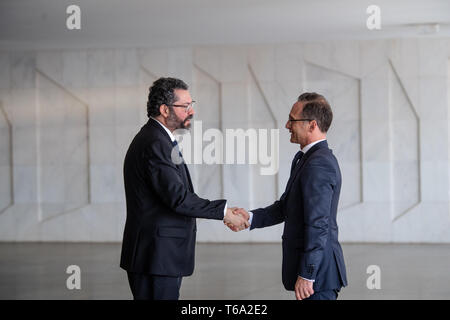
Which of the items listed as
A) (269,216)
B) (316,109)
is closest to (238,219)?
(269,216)

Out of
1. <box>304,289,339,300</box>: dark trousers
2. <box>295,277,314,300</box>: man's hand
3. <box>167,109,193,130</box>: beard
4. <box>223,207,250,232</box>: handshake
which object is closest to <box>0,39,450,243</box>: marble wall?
<box>223,207,250,232</box>: handshake

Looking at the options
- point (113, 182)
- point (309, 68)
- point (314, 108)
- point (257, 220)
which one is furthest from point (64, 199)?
point (314, 108)

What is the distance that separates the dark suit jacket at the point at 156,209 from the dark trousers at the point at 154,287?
0.18ft

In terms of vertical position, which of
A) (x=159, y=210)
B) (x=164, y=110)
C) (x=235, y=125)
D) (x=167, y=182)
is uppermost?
(x=235, y=125)

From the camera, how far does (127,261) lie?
3.95 m

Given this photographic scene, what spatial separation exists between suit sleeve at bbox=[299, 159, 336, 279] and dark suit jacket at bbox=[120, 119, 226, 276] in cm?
77

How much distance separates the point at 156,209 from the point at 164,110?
2.03 ft

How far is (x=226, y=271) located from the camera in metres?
8.99

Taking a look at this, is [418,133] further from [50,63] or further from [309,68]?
[50,63]

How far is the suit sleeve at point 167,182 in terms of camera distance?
3.84 metres

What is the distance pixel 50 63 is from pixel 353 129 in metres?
5.78

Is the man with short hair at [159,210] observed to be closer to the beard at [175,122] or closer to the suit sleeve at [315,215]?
the beard at [175,122]

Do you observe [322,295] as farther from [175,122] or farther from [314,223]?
[175,122]

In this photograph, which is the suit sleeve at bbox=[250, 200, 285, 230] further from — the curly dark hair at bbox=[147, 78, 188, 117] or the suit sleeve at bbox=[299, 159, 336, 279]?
the curly dark hair at bbox=[147, 78, 188, 117]
